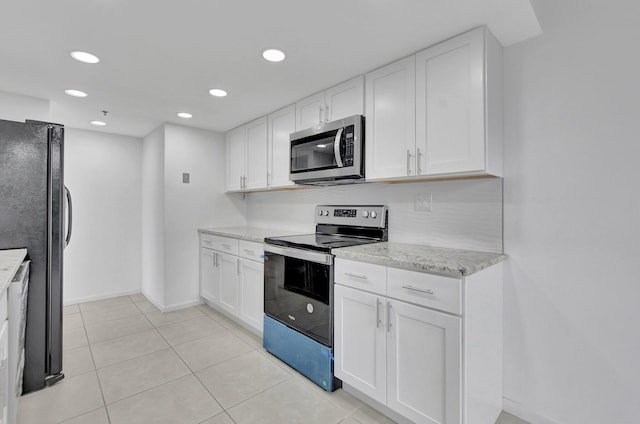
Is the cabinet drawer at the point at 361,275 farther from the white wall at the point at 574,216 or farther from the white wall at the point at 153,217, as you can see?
the white wall at the point at 153,217

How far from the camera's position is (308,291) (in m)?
2.12

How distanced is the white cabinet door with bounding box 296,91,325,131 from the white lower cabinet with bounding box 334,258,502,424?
4.12ft

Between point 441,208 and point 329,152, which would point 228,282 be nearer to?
point 329,152

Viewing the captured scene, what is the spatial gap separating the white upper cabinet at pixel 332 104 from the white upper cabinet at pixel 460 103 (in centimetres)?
49

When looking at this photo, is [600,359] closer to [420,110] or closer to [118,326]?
[420,110]

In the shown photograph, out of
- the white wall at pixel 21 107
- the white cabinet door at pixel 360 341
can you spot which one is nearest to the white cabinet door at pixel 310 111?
the white cabinet door at pixel 360 341

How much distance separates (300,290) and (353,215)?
31.0 inches

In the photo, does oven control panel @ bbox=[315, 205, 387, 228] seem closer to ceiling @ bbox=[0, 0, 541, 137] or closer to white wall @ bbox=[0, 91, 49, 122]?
ceiling @ bbox=[0, 0, 541, 137]

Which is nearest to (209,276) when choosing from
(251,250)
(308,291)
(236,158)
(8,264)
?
(251,250)

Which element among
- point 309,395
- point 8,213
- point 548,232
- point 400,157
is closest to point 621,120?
point 548,232

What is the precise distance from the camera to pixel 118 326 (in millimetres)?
3062

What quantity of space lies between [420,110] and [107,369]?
283cm

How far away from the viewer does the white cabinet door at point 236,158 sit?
3.54 meters

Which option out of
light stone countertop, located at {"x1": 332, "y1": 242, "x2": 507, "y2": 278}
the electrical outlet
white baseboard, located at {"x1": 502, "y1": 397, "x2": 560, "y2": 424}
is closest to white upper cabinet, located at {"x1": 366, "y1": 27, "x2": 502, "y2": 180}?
the electrical outlet
